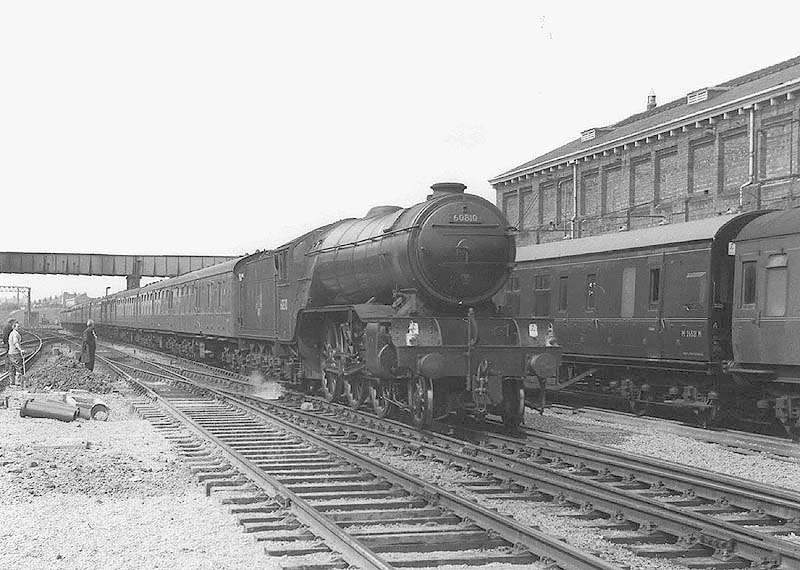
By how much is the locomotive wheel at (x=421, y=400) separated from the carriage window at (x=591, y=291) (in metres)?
5.49

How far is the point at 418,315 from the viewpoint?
12.7 metres

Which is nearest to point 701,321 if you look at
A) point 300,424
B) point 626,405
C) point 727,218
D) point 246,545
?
point 727,218

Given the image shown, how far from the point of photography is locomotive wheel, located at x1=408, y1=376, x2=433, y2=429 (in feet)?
39.8

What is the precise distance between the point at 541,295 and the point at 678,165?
13.5m

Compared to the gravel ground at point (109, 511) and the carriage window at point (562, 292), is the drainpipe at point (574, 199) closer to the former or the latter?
the carriage window at point (562, 292)

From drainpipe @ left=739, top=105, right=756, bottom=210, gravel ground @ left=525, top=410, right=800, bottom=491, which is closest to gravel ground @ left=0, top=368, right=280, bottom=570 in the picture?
gravel ground @ left=525, top=410, right=800, bottom=491

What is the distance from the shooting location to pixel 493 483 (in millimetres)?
8914

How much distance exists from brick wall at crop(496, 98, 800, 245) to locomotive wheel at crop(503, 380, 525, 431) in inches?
401

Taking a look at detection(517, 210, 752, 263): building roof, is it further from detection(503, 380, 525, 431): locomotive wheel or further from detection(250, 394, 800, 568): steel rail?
detection(250, 394, 800, 568): steel rail

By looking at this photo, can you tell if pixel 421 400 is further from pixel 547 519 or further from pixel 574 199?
pixel 574 199

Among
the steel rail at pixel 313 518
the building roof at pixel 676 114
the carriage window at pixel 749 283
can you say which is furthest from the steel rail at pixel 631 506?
the building roof at pixel 676 114

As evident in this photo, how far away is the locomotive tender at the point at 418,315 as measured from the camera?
40.0 feet

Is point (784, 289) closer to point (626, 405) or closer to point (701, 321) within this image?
point (701, 321)

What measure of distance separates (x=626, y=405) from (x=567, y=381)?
1.19 metres
